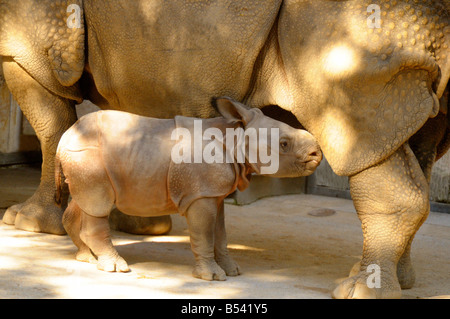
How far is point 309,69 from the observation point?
4215mm

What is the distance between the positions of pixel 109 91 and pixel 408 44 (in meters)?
2.09

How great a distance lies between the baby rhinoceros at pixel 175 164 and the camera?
4.21m

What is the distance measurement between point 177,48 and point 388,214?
163cm

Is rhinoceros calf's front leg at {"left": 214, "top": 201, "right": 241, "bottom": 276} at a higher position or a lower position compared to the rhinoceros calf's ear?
lower

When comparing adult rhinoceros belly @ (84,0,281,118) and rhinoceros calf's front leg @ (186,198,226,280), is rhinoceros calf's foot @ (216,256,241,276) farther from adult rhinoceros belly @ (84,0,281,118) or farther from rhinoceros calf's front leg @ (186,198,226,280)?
adult rhinoceros belly @ (84,0,281,118)

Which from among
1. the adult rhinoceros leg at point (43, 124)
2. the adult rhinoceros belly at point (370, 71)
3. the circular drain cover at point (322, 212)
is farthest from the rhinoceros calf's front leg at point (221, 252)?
the circular drain cover at point (322, 212)

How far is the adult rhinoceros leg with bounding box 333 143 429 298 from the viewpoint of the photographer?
159 inches

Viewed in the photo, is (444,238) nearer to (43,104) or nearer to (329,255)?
(329,255)

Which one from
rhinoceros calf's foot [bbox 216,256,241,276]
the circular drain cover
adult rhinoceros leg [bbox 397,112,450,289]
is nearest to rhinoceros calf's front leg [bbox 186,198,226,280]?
rhinoceros calf's foot [bbox 216,256,241,276]

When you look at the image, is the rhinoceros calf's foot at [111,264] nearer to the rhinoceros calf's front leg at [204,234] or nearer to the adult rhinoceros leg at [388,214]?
the rhinoceros calf's front leg at [204,234]
